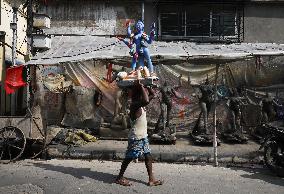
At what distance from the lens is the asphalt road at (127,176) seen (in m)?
6.70

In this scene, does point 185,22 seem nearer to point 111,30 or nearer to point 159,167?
point 111,30

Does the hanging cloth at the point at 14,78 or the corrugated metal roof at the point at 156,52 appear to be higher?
the corrugated metal roof at the point at 156,52

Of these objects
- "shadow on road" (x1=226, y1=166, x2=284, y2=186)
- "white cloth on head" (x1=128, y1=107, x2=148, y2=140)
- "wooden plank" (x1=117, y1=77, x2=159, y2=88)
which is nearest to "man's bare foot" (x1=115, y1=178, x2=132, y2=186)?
"white cloth on head" (x1=128, y1=107, x2=148, y2=140)

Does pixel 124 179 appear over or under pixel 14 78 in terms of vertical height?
under

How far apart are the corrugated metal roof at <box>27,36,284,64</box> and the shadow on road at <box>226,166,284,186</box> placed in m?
2.73

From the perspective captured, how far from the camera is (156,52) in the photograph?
31.3 feet

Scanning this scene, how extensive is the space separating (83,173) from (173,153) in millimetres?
2643

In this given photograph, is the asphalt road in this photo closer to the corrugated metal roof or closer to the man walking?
the man walking

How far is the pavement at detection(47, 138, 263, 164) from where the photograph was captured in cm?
913

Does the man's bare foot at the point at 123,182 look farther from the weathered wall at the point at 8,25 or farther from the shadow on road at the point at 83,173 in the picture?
the weathered wall at the point at 8,25

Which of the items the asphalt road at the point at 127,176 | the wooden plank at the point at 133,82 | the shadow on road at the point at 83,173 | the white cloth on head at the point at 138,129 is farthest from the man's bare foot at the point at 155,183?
the wooden plank at the point at 133,82

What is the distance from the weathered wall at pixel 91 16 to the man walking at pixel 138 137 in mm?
8140

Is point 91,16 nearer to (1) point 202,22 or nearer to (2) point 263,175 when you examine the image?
(1) point 202,22

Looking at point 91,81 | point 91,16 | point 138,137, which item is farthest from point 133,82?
point 91,16
